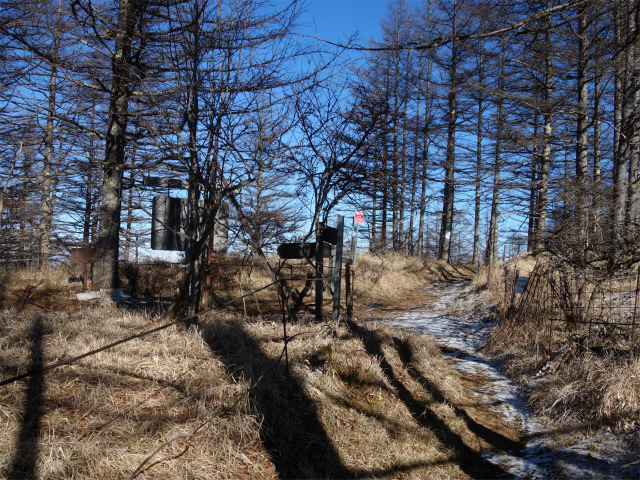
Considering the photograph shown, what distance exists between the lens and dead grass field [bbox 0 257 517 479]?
2787 millimetres


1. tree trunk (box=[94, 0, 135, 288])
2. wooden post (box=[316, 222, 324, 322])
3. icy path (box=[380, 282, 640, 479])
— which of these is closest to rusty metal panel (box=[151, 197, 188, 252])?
wooden post (box=[316, 222, 324, 322])

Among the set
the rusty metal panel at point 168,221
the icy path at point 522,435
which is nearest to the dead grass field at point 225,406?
the icy path at point 522,435

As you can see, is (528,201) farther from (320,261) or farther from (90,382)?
(90,382)

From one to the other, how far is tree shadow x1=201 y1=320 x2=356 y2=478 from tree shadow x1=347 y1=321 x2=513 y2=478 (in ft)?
4.37

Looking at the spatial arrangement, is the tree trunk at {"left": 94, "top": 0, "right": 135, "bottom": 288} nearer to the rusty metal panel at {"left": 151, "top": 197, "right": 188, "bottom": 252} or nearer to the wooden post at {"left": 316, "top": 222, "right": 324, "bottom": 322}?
the rusty metal panel at {"left": 151, "top": 197, "right": 188, "bottom": 252}

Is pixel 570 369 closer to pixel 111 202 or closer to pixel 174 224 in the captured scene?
pixel 174 224

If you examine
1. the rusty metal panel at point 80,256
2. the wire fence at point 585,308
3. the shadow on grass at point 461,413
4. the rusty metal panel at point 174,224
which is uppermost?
the rusty metal panel at point 174,224

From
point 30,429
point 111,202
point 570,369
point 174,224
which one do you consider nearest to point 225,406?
A: point 30,429

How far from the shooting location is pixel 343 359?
4812 millimetres

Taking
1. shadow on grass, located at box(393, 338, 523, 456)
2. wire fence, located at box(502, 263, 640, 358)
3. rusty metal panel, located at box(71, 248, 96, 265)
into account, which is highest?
rusty metal panel, located at box(71, 248, 96, 265)

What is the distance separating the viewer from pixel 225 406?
3.39 metres

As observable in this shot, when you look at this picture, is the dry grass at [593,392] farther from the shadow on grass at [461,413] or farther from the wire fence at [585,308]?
the shadow on grass at [461,413]

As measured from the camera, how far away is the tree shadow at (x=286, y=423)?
129 inches

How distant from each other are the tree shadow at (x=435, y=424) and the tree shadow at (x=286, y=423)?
1331 mm
